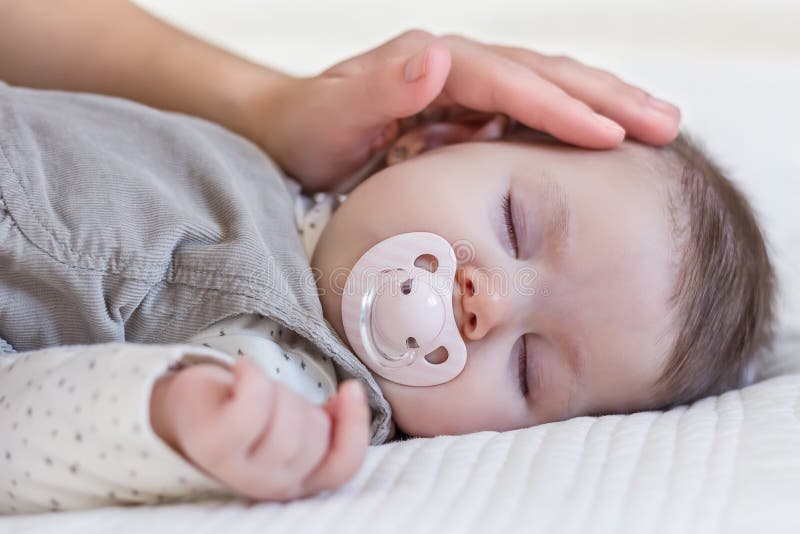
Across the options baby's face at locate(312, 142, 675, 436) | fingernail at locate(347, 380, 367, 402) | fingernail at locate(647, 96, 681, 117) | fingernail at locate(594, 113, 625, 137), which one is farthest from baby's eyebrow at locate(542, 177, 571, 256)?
fingernail at locate(347, 380, 367, 402)

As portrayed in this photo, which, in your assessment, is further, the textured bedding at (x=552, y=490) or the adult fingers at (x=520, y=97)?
the adult fingers at (x=520, y=97)

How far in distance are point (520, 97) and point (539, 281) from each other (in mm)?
275

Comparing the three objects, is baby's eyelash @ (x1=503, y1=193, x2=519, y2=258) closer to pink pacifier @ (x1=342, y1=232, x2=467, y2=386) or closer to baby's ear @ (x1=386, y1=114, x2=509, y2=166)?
pink pacifier @ (x1=342, y1=232, x2=467, y2=386)

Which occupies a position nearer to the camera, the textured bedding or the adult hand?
the textured bedding

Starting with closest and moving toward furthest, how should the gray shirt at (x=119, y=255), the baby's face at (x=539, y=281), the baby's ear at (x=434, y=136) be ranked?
the gray shirt at (x=119, y=255)
the baby's face at (x=539, y=281)
the baby's ear at (x=434, y=136)

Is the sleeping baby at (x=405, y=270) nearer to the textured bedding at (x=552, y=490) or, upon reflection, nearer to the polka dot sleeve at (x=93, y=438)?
the polka dot sleeve at (x=93, y=438)

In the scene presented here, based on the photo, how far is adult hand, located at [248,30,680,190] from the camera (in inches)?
43.4

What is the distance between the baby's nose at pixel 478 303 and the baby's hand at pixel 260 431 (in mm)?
277

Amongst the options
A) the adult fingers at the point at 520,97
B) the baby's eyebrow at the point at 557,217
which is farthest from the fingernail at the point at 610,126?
the baby's eyebrow at the point at 557,217

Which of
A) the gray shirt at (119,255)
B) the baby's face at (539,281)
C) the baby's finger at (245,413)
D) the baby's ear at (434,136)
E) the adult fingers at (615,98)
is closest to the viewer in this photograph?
the baby's finger at (245,413)

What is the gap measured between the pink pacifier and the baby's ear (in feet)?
0.91

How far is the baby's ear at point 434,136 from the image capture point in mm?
1270

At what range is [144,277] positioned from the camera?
91 cm

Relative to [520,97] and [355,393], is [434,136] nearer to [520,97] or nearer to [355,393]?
[520,97]
